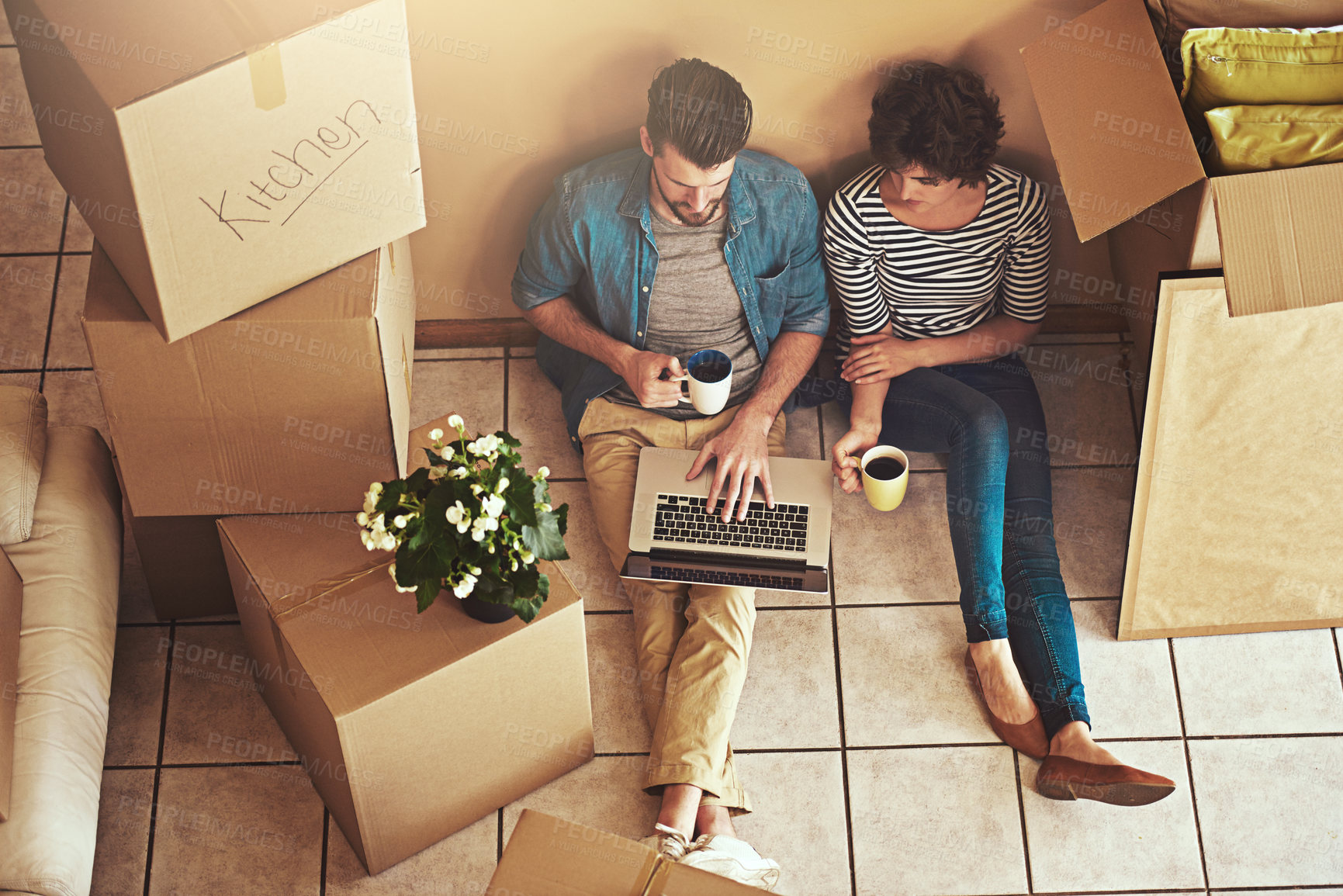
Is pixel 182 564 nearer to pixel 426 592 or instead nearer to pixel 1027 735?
pixel 426 592

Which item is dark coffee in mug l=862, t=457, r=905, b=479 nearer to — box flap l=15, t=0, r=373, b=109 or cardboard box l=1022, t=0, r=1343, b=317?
cardboard box l=1022, t=0, r=1343, b=317

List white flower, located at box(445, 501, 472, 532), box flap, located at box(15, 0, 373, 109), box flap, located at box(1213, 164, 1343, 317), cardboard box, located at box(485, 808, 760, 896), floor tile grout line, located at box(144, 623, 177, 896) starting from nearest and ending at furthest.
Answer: cardboard box, located at box(485, 808, 760, 896) < box flap, located at box(15, 0, 373, 109) < white flower, located at box(445, 501, 472, 532) < box flap, located at box(1213, 164, 1343, 317) < floor tile grout line, located at box(144, 623, 177, 896)

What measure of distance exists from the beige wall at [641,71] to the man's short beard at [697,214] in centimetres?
17

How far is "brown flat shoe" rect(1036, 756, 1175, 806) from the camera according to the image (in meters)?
2.03

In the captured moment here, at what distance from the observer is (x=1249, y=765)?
2174 millimetres

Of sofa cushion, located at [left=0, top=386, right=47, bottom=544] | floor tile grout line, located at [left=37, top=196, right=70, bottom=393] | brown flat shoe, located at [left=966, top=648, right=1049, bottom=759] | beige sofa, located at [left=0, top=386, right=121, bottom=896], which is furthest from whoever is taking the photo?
floor tile grout line, located at [left=37, top=196, right=70, bottom=393]

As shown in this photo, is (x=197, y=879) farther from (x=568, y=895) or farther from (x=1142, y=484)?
(x=1142, y=484)

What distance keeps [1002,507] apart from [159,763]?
1.67 meters

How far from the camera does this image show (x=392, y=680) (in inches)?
67.9

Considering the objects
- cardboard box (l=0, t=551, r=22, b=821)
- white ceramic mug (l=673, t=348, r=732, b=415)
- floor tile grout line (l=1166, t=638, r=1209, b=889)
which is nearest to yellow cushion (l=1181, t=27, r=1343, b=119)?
white ceramic mug (l=673, t=348, r=732, b=415)

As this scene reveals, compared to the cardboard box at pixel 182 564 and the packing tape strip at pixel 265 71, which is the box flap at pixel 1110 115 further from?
the cardboard box at pixel 182 564

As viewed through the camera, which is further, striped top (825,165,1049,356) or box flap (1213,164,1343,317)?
striped top (825,165,1049,356)

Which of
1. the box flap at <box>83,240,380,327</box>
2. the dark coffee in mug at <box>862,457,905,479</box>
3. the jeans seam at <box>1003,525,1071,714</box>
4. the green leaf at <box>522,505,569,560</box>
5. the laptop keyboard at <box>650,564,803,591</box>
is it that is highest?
the box flap at <box>83,240,380,327</box>

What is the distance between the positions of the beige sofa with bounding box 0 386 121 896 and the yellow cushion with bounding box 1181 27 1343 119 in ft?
6.61
